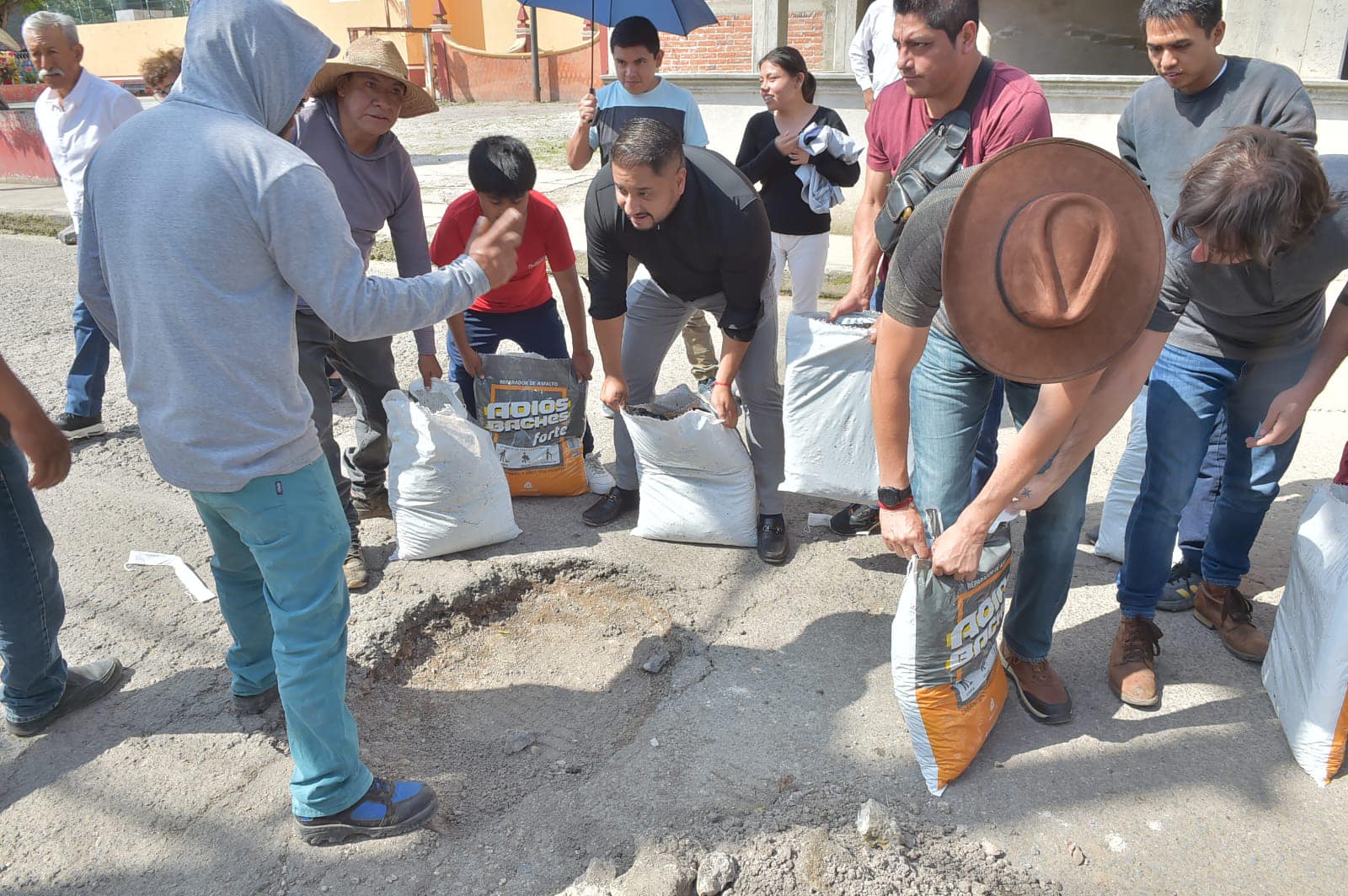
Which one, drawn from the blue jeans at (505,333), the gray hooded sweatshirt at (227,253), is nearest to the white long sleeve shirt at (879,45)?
the blue jeans at (505,333)

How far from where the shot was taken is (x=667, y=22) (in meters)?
4.68

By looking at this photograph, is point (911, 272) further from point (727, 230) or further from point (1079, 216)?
point (727, 230)

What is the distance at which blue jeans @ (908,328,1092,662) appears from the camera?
247 cm

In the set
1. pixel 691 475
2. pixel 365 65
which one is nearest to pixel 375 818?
pixel 691 475

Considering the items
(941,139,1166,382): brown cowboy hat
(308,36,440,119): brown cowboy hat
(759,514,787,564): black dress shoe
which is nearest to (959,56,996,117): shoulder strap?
(941,139,1166,382): brown cowboy hat

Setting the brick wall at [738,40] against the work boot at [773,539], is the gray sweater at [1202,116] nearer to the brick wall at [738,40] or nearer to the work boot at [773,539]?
the work boot at [773,539]

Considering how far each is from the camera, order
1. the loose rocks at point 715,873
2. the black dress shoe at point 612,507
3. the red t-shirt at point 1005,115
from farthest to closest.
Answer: the black dress shoe at point 612,507
the red t-shirt at point 1005,115
the loose rocks at point 715,873

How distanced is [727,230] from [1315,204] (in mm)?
1675

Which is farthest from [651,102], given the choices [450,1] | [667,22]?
[450,1]

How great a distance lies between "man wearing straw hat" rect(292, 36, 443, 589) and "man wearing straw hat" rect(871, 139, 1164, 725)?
5.70 feet

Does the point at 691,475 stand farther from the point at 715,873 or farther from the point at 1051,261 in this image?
the point at 1051,261

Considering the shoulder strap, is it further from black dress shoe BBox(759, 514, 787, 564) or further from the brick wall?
the brick wall

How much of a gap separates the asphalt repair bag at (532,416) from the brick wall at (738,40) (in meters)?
7.17

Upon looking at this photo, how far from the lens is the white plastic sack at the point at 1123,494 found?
3330 millimetres
